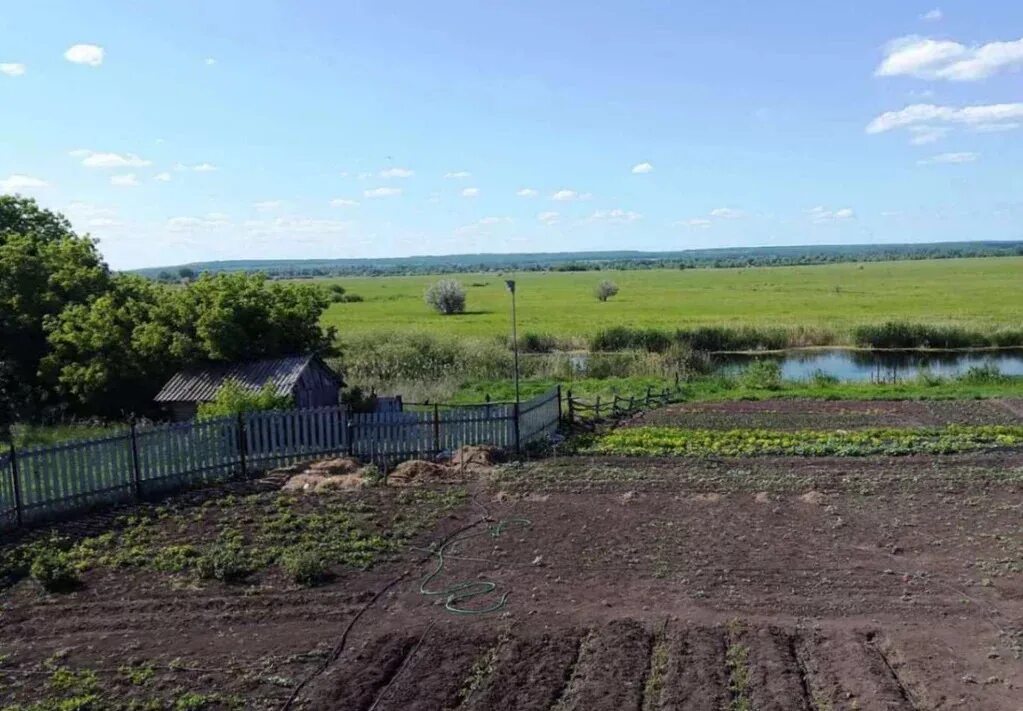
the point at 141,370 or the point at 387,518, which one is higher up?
the point at 141,370

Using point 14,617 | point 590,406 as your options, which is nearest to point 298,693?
point 14,617

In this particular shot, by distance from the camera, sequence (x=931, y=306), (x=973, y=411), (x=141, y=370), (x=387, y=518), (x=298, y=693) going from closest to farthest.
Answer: (x=298, y=693) < (x=387, y=518) < (x=141, y=370) < (x=973, y=411) < (x=931, y=306)

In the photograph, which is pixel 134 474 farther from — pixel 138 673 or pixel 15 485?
pixel 138 673

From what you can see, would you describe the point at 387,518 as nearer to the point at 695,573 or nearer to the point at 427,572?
the point at 427,572

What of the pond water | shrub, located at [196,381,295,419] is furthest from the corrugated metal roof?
the pond water

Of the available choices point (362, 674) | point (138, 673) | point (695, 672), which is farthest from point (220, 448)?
point (695, 672)

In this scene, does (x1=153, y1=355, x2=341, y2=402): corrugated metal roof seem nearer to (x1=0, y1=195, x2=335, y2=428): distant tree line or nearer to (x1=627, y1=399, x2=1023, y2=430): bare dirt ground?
(x1=0, y1=195, x2=335, y2=428): distant tree line

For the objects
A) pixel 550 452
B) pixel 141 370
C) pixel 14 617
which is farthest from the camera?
pixel 141 370

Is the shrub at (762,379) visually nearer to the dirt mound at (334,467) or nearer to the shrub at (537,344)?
the shrub at (537,344)
